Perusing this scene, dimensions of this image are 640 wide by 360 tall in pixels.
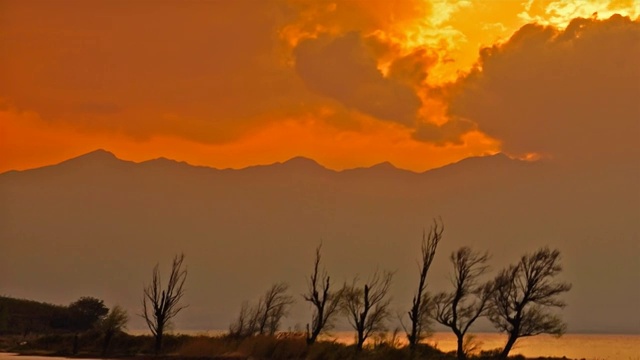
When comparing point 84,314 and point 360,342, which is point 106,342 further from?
point 84,314

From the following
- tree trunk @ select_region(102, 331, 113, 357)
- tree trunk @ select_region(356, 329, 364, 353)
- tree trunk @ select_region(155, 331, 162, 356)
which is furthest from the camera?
tree trunk @ select_region(102, 331, 113, 357)

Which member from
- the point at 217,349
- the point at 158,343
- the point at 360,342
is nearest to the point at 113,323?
the point at 158,343

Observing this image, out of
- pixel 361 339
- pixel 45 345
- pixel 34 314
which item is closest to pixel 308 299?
pixel 361 339

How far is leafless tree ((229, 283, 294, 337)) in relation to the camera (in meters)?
87.0

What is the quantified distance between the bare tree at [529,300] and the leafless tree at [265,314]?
2421cm

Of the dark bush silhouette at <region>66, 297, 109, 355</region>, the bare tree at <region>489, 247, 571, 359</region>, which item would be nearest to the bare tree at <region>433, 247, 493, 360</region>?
the bare tree at <region>489, 247, 571, 359</region>

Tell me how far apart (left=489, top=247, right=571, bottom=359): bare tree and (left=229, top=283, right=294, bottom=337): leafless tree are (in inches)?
953

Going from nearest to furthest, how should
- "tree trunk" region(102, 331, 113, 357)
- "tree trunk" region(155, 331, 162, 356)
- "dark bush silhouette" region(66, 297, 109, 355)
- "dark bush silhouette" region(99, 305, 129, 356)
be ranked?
"tree trunk" region(155, 331, 162, 356)
"tree trunk" region(102, 331, 113, 357)
"dark bush silhouette" region(99, 305, 129, 356)
"dark bush silhouette" region(66, 297, 109, 355)

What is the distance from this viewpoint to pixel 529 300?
7112 cm

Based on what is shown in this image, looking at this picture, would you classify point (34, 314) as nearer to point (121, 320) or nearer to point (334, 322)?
point (121, 320)

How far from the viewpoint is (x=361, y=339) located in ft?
235

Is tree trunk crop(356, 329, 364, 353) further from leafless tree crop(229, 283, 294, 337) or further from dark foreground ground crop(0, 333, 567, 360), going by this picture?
A: leafless tree crop(229, 283, 294, 337)

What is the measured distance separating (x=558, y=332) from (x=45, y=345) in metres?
47.5

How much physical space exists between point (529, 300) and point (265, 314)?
92.0ft
